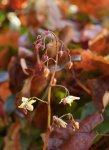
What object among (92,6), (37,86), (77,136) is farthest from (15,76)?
(92,6)

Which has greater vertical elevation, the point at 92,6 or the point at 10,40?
the point at 10,40

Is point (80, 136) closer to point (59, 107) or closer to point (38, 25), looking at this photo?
point (59, 107)

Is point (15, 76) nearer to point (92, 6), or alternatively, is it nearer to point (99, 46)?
point (99, 46)

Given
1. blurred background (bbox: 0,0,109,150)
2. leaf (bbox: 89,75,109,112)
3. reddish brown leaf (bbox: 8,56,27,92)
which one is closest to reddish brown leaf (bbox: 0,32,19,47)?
blurred background (bbox: 0,0,109,150)

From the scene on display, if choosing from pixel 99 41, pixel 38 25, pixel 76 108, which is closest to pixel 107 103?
pixel 76 108

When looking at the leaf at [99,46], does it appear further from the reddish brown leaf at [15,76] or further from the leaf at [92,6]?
the leaf at [92,6]

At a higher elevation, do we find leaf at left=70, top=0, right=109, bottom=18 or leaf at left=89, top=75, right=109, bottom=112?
leaf at left=89, top=75, right=109, bottom=112

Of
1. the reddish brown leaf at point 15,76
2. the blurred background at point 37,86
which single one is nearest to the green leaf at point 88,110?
the blurred background at point 37,86

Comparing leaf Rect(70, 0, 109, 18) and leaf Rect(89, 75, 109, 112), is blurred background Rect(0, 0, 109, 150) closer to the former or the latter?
leaf Rect(89, 75, 109, 112)

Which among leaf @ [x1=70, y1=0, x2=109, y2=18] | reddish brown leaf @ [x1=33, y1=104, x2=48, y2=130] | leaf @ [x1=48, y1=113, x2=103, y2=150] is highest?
leaf @ [x1=48, y1=113, x2=103, y2=150]
